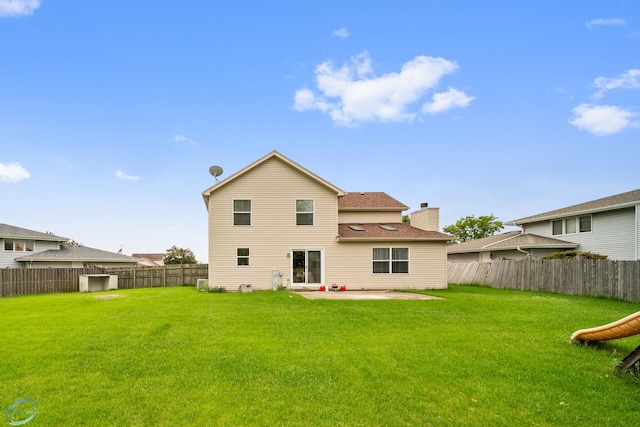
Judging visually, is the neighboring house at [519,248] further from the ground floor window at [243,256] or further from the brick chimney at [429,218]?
the ground floor window at [243,256]

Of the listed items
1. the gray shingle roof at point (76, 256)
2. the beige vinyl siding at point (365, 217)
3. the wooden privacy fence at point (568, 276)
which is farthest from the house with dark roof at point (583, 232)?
the gray shingle roof at point (76, 256)

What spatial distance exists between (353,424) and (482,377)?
2283mm

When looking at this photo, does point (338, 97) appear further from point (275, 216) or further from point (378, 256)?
point (378, 256)

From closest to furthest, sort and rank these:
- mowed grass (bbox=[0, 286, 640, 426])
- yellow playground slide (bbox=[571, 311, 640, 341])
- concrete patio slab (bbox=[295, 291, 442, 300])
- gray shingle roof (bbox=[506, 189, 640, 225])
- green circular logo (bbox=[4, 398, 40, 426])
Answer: green circular logo (bbox=[4, 398, 40, 426]), mowed grass (bbox=[0, 286, 640, 426]), yellow playground slide (bbox=[571, 311, 640, 341]), concrete patio slab (bbox=[295, 291, 442, 300]), gray shingle roof (bbox=[506, 189, 640, 225])

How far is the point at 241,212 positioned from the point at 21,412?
42.8 ft

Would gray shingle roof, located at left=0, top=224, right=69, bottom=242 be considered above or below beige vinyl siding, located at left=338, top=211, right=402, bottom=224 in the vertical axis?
below

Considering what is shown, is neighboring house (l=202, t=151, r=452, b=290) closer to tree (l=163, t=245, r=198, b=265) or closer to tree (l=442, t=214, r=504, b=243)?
tree (l=163, t=245, r=198, b=265)

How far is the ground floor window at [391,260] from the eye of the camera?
16578mm

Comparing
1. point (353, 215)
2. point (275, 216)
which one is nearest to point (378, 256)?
point (353, 215)

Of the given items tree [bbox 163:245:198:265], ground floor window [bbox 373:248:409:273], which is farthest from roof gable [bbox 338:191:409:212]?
tree [bbox 163:245:198:265]

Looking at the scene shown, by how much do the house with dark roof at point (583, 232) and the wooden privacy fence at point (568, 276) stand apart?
11.4 feet

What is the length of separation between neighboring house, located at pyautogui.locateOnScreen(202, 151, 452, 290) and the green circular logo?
40.8 ft

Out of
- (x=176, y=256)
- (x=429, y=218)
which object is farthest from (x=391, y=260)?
(x=176, y=256)

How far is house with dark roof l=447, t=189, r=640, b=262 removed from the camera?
17906 millimetres
